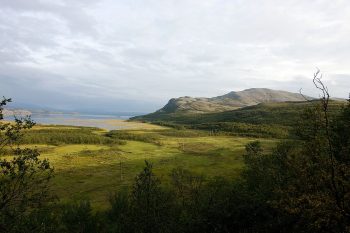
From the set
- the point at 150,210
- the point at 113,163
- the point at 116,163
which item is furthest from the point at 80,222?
the point at 116,163

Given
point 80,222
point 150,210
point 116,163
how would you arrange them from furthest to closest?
point 116,163, point 80,222, point 150,210

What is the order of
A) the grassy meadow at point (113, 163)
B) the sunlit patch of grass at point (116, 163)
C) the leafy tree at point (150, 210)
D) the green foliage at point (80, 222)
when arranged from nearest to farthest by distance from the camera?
the leafy tree at point (150, 210)
the green foliage at point (80, 222)
the grassy meadow at point (113, 163)
the sunlit patch of grass at point (116, 163)

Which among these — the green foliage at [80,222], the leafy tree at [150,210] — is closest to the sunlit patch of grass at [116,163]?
the leafy tree at [150,210]

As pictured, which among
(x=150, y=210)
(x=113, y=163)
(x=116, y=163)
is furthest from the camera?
(x=116, y=163)

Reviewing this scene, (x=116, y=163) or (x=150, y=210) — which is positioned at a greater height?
(x=150, y=210)

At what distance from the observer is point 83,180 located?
11850cm

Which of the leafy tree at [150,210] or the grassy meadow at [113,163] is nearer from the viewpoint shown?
the leafy tree at [150,210]

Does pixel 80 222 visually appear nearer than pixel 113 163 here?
Yes

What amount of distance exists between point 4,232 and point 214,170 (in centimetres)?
10494

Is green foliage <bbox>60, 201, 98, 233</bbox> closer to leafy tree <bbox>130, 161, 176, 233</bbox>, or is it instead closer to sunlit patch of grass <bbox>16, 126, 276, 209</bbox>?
leafy tree <bbox>130, 161, 176, 233</bbox>

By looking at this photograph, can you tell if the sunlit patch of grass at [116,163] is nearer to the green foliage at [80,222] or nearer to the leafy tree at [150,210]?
the leafy tree at [150,210]

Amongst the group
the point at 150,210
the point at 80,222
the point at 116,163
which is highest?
the point at 150,210

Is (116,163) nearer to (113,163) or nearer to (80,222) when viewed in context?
(113,163)

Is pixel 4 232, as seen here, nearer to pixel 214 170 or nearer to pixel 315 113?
pixel 315 113
